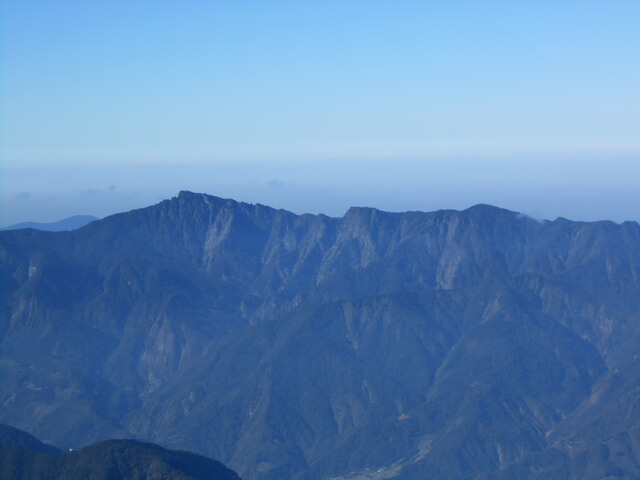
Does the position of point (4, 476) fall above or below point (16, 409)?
above

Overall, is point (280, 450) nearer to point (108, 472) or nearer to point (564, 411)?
point (564, 411)

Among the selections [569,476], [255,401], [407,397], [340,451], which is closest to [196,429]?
[255,401]

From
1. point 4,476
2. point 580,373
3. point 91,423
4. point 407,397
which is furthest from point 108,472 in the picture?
point 580,373

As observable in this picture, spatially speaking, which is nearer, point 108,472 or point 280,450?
point 108,472

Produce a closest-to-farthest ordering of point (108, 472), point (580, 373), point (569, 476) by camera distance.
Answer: point (108, 472)
point (569, 476)
point (580, 373)

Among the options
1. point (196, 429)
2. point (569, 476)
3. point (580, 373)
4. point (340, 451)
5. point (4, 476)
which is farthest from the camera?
point (580, 373)

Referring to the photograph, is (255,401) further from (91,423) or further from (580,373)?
(580,373)
